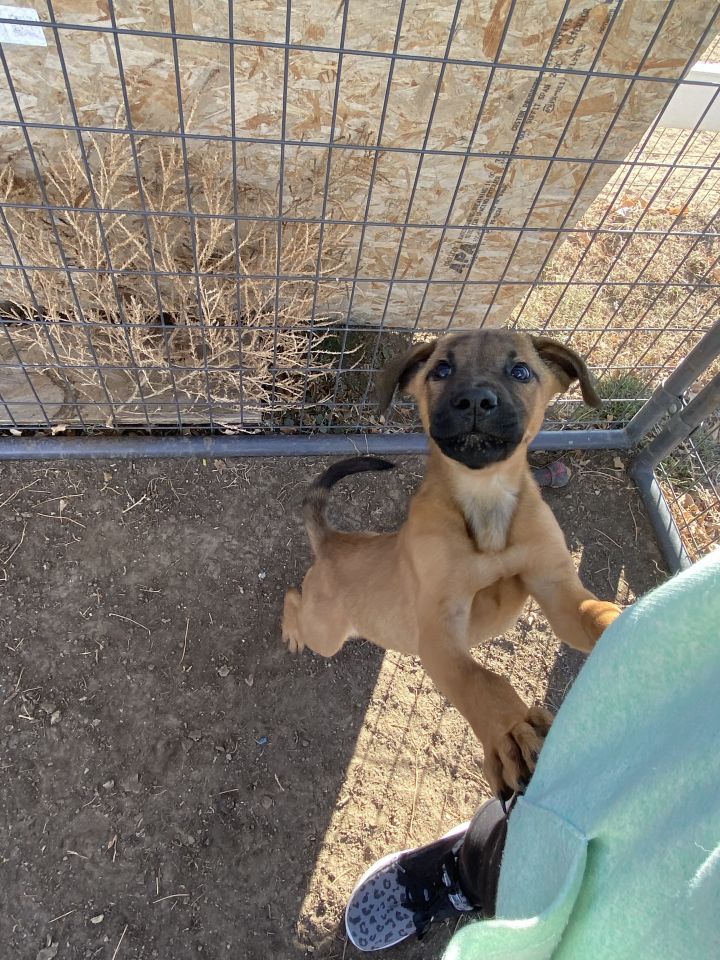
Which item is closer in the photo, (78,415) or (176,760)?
(176,760)

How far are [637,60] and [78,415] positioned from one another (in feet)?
12.1

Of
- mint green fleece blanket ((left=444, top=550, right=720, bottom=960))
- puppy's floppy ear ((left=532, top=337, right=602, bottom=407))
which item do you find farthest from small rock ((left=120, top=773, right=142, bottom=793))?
puppy's floppy ear ((left=532, top=337, right=602, bottom=407))

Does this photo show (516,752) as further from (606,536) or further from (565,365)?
(606,536)

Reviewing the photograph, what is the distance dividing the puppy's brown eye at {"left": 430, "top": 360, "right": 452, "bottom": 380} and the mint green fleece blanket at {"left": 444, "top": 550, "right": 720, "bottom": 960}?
1.59 meters

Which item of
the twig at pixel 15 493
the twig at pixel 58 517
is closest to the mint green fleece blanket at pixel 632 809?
the twig at pixel 58 517

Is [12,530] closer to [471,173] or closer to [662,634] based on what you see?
[471,173]

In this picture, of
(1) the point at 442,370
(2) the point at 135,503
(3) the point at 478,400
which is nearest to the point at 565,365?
(1) the point at 442,370

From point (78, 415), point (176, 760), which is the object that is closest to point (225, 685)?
point (176, 760)

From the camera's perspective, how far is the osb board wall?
113 inches

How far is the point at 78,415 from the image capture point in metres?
4.07

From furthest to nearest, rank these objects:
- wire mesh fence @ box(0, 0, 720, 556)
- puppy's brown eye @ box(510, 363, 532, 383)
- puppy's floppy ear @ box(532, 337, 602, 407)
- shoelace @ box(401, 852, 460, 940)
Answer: shoelace @ box(401, 852, 460, 940)
wire mesh fence @ box(0, 0, 720, 556)
puppy's floppy ear @ box(532, 337, 602, 407)
puppy's brown eye @ box(510, 363, 532, 383)

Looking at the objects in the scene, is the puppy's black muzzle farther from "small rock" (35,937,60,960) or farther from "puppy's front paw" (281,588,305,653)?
"small rock" (35,937,60,960)

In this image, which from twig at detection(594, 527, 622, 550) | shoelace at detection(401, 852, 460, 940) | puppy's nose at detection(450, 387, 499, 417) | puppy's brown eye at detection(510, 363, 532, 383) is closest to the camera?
puppy's nose at detection(450, 387, 499, 417)

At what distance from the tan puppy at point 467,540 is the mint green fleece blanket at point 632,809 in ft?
3.03
